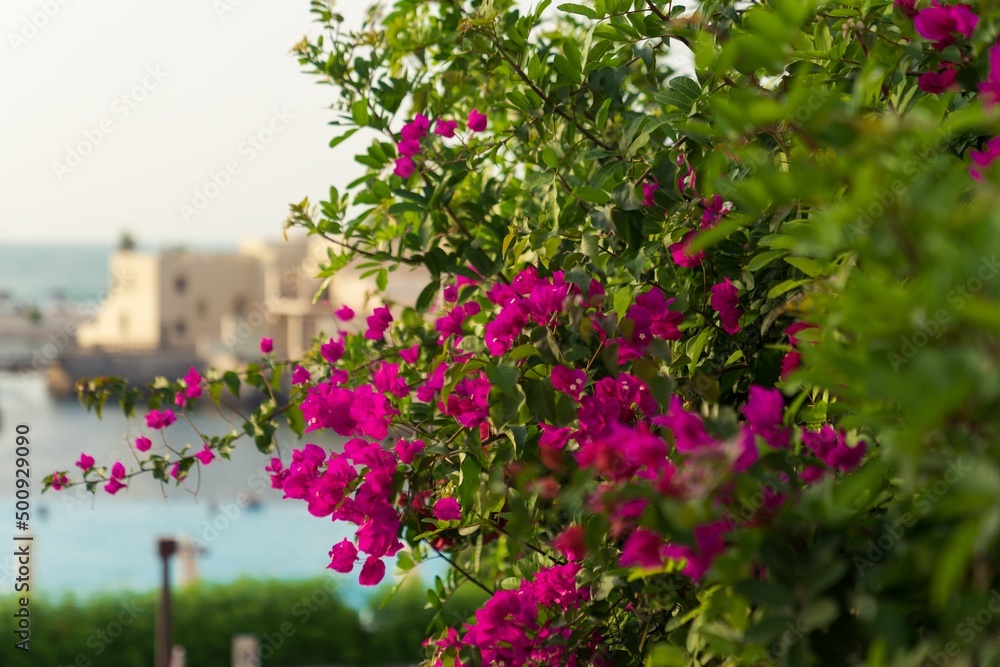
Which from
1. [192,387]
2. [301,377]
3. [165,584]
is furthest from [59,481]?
[165,584]

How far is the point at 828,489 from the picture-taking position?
0.60 metres

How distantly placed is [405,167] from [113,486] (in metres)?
0.74

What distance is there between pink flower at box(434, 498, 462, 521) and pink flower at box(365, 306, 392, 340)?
46cm

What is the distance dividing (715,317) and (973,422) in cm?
69

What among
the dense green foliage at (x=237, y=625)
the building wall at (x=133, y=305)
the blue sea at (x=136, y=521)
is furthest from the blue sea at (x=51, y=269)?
the dense green foliage at (x=237, y=625)

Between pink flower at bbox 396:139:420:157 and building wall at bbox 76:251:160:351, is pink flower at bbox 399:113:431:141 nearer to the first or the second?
pink flower at bbox 396:139:420:157

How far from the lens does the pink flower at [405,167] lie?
1.39m

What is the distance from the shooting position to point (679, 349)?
1.21 meters

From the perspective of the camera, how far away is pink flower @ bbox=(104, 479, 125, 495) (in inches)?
62.5

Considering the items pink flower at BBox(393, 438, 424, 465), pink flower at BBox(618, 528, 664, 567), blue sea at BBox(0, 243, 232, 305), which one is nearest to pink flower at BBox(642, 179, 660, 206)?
pink flower at BBox(393, 438, 424, 465)

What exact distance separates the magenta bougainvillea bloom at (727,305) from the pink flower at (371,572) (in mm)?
488

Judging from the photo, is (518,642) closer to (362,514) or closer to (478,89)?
(362,514)

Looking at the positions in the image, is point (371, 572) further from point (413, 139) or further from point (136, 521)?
point (136, 521)

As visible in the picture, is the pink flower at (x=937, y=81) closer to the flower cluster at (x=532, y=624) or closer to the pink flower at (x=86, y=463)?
the flower cluster at (x=532, y=624)
